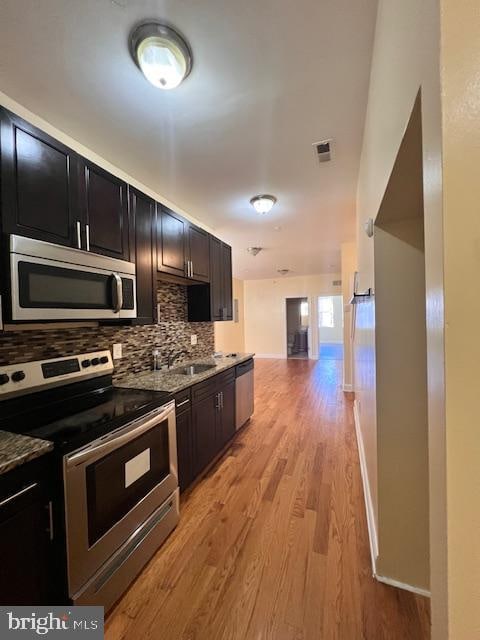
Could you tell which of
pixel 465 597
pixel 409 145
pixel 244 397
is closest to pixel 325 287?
pixel 244 397

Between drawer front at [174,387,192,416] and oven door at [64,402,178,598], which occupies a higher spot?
drawer front at [174,387,192,416]

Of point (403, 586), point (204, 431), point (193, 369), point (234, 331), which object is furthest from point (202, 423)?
point (234, 331)

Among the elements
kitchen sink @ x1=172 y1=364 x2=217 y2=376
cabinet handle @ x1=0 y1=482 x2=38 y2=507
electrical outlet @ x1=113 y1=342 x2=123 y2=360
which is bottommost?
cabinet handle @ x1=0 y1=482 x2=38 y2=507

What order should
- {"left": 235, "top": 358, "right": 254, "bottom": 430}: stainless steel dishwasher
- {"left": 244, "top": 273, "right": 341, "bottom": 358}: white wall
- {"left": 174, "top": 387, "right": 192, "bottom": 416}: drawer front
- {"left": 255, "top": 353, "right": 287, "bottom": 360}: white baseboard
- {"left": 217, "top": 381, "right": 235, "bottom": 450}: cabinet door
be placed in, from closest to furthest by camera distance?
{"left": 174, "top": 387, "right": 192, "bottom": 416}: drawer front < {"left": 217, "top": 381, "right": 235, "bottom": 450}: cabinet door < {"left": 235, "top": 358, "right": 254, "bottom": 430}: stainless steel dishwasher < {"left": 244, "top": 273, "right": 341, "bottom": 358}: white wall < {"left": 255, "top": 353, "right": 287, "bottom": 360}: white baseboard

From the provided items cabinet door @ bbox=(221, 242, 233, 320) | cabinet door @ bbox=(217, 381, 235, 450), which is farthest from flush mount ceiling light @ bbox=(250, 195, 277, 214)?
cabinet door @ bbox=(217, 381, 235, 450)

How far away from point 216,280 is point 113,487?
7.87ft

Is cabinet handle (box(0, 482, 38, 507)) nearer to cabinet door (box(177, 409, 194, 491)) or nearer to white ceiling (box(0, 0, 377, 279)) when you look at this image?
cabinet door (box(177, 409, 194, 491))

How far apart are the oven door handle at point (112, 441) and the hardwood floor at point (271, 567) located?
0.77 metres

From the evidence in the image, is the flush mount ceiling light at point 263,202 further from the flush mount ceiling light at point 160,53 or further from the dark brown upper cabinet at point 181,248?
the flush mount ceiling light at point 160,53

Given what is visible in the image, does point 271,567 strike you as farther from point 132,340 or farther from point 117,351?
point 132,340

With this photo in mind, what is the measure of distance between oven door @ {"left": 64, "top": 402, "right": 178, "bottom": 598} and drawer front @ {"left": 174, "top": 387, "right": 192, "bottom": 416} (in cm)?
19

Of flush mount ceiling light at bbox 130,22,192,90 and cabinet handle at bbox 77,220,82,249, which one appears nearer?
flush mount ceiling light at bbox 130,22,192,90

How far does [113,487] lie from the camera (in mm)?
1364

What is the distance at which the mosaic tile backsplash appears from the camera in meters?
1.56
